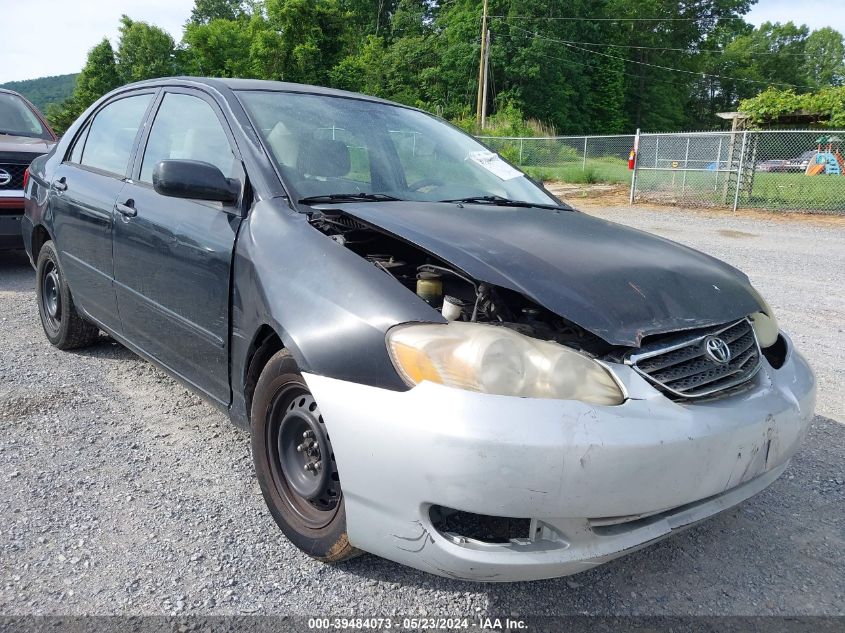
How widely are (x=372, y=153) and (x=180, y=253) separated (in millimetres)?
967

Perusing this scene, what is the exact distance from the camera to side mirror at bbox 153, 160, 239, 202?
258 cm

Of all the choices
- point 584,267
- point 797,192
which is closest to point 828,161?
point 797,192

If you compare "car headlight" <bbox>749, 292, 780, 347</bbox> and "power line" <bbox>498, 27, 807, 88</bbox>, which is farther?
"power line" <bbox>498, 27, 807, 88</bbox>

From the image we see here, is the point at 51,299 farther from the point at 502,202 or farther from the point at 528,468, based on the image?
the point at 528,468

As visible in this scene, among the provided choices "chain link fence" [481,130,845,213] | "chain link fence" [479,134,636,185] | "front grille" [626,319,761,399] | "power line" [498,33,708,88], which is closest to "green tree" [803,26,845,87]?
"power line" [498,33,708,88]

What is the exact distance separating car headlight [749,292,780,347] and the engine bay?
864mm

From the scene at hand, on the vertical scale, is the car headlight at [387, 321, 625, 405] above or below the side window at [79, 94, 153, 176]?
below

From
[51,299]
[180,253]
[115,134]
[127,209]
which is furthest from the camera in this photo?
[51,299]

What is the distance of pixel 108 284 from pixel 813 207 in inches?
570

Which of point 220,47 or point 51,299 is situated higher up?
point 220,47

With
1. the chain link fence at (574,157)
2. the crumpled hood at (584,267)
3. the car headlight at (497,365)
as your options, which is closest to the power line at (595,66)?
the chain link fence at (574,157)

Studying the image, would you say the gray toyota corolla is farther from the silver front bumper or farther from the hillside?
the hillside

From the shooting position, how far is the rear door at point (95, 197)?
363 centimetres

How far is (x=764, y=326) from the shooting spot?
263 cm
